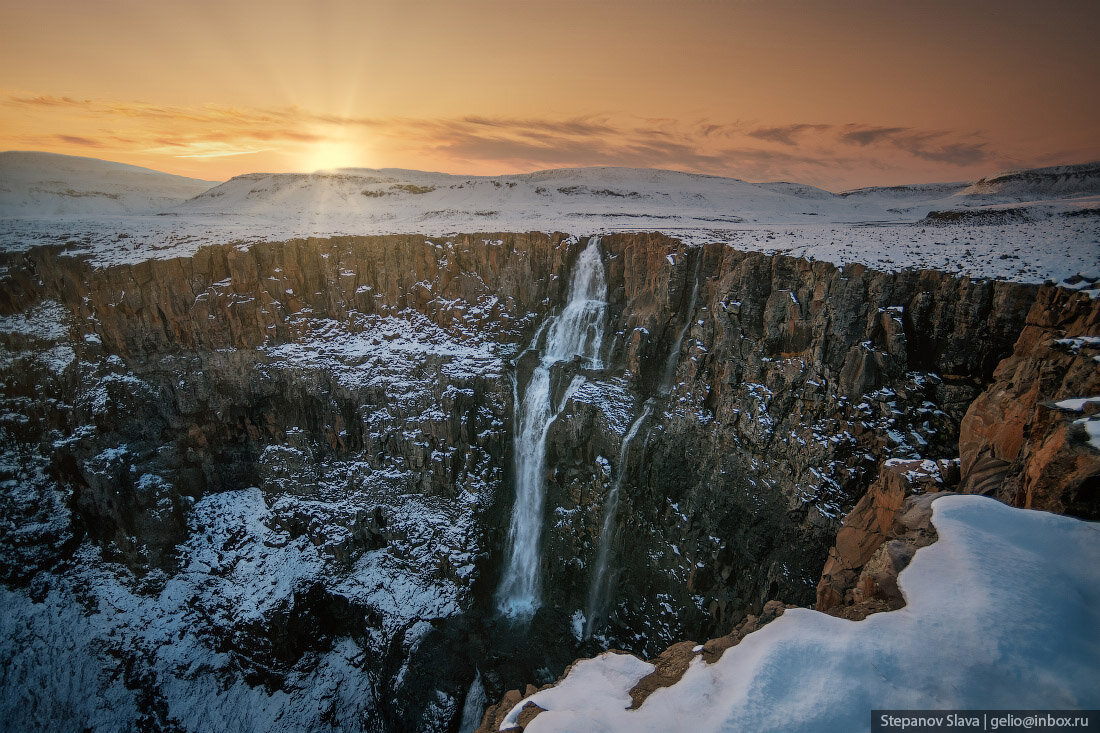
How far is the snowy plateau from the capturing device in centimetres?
1086

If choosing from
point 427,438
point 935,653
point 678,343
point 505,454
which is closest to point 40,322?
point 427,438

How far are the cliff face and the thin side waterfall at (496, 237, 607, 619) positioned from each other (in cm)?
69

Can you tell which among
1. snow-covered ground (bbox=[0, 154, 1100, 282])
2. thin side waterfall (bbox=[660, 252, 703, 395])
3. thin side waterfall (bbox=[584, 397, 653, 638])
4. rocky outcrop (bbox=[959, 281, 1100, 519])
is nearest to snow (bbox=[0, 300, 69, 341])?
snow-covered ground (bbox=[0, 154, 1100, 282])

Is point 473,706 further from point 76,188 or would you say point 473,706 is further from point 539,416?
point 76,188

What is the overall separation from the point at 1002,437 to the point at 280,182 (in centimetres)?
7517

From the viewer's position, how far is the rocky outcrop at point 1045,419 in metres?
8.20

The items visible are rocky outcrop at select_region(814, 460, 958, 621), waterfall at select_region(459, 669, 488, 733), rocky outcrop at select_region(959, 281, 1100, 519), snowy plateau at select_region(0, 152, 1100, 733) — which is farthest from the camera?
waterfall at select_region(459, 669, 488, 733)

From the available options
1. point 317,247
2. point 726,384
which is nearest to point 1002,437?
point 726,384

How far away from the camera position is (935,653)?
673 centimetres

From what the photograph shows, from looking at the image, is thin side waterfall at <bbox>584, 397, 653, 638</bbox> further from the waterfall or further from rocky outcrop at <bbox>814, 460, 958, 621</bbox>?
rocky outcrop at <bbox>814, 460, 958, 621</bbox>

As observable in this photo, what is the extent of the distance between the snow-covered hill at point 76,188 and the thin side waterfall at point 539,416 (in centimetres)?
6024

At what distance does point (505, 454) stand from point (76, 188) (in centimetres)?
7902

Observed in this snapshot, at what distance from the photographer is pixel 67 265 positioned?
95.5 feet

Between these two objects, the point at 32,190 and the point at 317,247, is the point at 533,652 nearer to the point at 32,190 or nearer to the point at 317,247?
the point at 317,247
